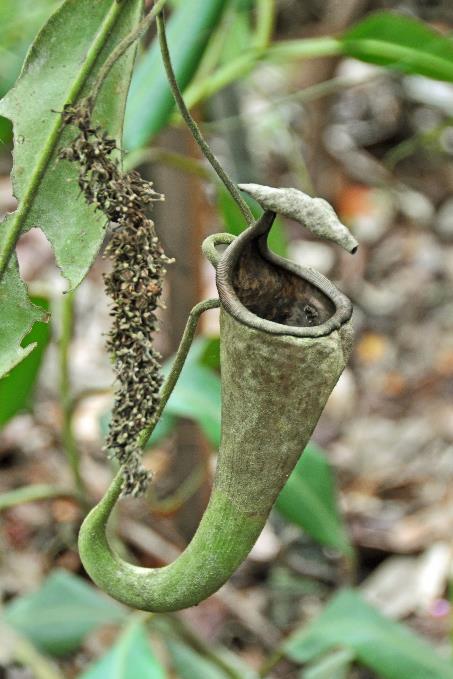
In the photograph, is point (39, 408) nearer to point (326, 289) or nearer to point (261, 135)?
point (261, 135)

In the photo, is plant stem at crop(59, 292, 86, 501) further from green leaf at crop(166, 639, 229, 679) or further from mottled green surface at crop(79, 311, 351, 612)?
mottled green surface at crop(79, 311, 351, 612)

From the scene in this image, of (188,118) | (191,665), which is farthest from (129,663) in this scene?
(188,118)

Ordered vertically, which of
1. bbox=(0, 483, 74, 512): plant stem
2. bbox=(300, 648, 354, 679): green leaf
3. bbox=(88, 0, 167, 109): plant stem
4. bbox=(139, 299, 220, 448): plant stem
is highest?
bbox=(88, 0, 167, 109): plant stem

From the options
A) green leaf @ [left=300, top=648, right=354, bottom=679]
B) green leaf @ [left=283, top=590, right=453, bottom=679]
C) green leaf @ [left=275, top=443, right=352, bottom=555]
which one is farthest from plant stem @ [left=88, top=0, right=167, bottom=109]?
green leaf @ [left=300, top=648, right=354, bottom=679]

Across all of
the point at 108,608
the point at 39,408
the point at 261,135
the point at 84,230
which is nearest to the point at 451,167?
the point at 261,135

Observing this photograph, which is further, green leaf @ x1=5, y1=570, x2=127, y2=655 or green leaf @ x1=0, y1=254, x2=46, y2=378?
green leaf @ x1=5, y1=570, x2=127, y2=655

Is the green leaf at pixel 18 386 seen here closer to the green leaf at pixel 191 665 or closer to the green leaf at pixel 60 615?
the green leaf at pixel 60 615
